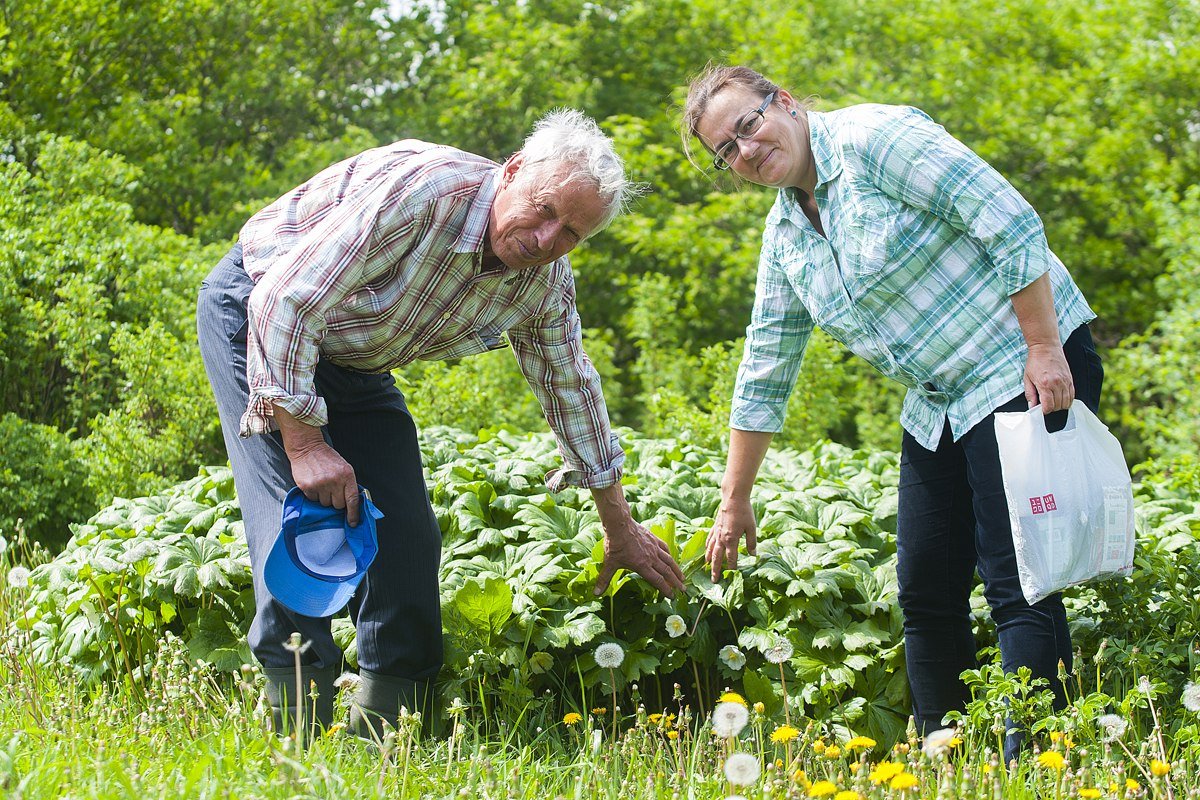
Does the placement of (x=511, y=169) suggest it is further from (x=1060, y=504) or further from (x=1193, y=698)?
(x=1193, y=698)

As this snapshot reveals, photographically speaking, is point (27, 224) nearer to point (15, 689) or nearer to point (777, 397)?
point (15, 689)

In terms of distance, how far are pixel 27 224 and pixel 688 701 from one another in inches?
185

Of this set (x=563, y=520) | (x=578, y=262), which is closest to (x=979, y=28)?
(x=578, y=262)

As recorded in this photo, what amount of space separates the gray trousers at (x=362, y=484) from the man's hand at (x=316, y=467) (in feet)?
0.41

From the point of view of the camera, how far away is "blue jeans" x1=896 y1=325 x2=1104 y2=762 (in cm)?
273

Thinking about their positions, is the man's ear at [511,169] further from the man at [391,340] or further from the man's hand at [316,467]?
the man's hand at [316,467]

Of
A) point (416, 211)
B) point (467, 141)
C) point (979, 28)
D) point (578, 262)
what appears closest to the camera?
point (416, 211)

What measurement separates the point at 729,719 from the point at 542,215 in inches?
45.4

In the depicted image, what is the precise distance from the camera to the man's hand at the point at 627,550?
3273mm

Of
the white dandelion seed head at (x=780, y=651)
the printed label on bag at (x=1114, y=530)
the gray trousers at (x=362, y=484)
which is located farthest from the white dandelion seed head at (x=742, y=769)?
the gray trousers at (x=362, y=484)

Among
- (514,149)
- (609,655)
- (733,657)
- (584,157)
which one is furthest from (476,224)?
(514,149)

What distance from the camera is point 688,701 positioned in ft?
11.4

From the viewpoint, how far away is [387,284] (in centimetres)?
273

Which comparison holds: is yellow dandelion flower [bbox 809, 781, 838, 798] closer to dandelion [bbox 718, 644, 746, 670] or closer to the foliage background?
dandelion [bbox 718, 644, 746, 670]
